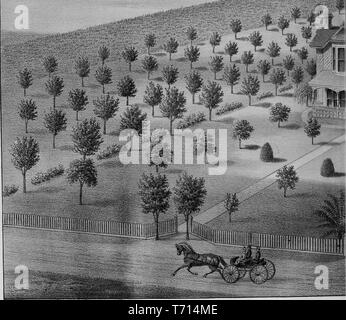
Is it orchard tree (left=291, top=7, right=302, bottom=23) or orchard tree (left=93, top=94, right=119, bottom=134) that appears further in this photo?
orchard tree (left=291, top=7, right=302, bottom=23)

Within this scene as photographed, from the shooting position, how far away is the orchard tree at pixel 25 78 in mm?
15922

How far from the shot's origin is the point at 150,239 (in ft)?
52.4

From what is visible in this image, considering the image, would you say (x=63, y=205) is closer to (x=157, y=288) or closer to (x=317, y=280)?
(x=157, y=288)

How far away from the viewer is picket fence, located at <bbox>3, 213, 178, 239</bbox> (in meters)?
16.0

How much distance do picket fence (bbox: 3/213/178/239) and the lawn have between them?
102 mm

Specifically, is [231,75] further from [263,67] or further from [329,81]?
[329,81]

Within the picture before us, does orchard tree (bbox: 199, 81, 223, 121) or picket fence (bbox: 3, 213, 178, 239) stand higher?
orchard tree (bbox: 199, 81, 223, 121)

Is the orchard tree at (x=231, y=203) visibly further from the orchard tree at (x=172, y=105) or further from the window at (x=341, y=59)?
the window at (x=341, y=59)

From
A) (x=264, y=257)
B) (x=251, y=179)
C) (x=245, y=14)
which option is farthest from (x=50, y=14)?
(x=264, y=257)

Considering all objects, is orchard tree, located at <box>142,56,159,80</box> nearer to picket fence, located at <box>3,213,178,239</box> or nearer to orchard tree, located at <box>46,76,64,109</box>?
orchard tree, located at <box>46,76,64,109</box>

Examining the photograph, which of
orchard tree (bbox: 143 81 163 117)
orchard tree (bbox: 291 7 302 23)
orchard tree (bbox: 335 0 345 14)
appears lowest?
orchard tree (bbox: 143 81 163 117)

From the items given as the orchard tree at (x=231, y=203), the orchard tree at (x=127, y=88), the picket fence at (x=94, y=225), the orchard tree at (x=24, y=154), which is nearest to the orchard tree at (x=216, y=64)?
the orchard tree at (x=127, y=88)

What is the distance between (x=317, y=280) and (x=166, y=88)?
4.12m

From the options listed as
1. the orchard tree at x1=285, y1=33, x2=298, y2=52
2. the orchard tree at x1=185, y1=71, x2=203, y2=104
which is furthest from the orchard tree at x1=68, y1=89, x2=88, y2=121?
the orchard tree at x1=285, y1=33, x2=298, y2=52
